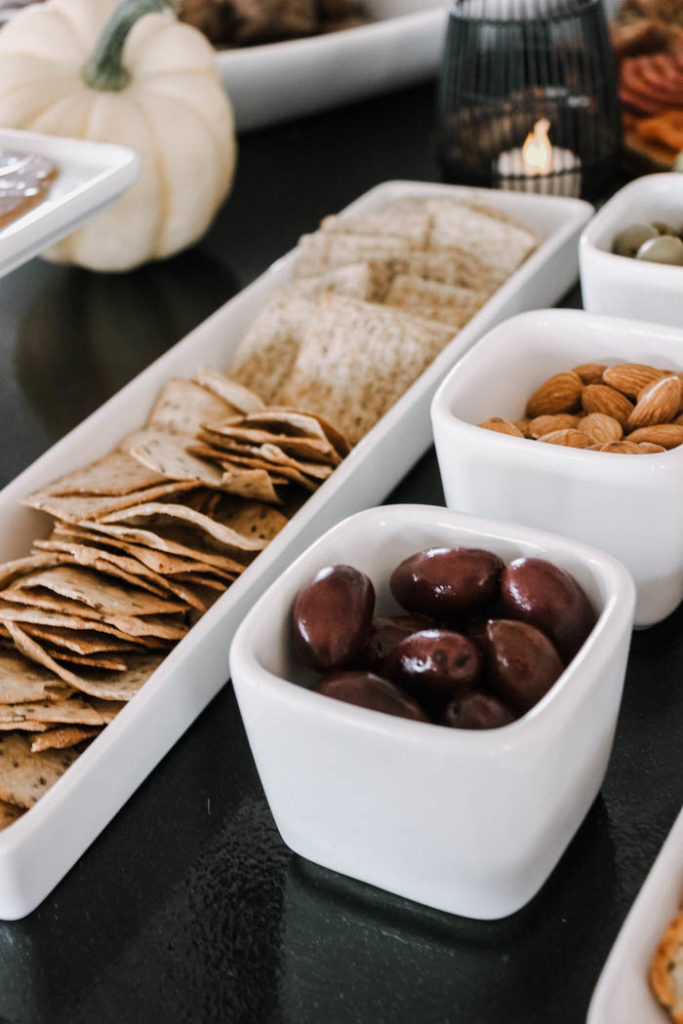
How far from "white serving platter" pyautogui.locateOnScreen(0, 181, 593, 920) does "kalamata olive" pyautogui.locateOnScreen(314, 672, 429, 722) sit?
168mm

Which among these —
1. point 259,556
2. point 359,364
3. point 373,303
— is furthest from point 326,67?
point 259,556

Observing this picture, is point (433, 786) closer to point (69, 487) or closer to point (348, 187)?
point (69, 487)

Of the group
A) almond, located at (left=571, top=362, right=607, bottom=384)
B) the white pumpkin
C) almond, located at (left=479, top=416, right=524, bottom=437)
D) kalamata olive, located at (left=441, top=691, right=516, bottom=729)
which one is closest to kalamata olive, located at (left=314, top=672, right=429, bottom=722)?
kalamata olive, located at (left=441, top=691, right=516, bottom=729)

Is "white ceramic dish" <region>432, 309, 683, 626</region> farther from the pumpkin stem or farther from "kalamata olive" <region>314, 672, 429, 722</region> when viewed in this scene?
the pumpkin stem

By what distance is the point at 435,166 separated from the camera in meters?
1.56

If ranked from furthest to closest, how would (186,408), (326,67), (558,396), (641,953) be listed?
1. (326,67)
2. (186,408)
3. (558,396)
4. (641,953)

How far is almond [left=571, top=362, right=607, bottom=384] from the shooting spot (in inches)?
32.3

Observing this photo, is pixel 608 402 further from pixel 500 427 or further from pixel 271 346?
pixel 271 346

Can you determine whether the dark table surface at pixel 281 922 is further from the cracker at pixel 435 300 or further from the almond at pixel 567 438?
the cracker at pixel 435 300

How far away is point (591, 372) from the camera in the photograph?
82 cm

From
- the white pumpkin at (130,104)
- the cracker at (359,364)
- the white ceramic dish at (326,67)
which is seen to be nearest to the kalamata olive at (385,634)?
the cracker at (359,364)

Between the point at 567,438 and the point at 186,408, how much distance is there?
357mm

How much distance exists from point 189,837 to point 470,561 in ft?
0.78

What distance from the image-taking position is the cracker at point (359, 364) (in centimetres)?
97
